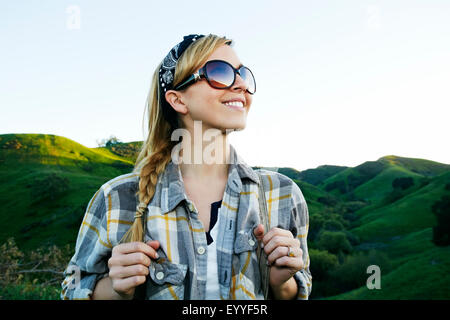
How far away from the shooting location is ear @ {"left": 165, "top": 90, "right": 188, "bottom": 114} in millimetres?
3021

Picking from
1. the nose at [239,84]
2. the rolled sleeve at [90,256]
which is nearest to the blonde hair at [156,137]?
the rolled sleeve at [90,256]

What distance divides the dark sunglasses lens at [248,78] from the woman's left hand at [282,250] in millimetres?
1350

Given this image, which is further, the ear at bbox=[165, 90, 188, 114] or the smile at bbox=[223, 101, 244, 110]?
the ear at bbox=[165, 90, 188, 114]

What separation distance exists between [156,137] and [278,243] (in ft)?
5.31

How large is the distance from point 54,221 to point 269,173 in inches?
2986

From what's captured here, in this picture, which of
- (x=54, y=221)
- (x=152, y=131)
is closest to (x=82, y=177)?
(x=54, y=221)

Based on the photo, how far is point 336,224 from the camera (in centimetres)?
8362

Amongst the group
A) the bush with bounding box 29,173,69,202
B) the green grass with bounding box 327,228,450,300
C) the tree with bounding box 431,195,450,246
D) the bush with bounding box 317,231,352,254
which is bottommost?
the green grass with bounding box 327,228,450,300

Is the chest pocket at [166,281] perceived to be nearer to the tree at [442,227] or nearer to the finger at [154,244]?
the finger at [154,244]

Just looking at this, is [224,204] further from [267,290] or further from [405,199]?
[405,199]

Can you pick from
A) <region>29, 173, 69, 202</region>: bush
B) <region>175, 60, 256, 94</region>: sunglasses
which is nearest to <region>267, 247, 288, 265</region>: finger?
<region>175, 60, 256, 94</region>: sunglasses

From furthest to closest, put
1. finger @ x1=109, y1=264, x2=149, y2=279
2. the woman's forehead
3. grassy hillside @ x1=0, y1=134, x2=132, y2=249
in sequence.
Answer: grassy hillside @ x1=0, y1=134, x2=132, y2=249 < the woman's forehead < finger @ x1=109, y1=264, x2=149, y2=279

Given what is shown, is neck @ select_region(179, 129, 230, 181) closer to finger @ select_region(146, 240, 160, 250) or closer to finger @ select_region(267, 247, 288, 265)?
finger @ select_region(146, 240, 160, 250)

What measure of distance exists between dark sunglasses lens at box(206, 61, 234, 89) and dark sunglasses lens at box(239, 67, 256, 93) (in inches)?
6.1
